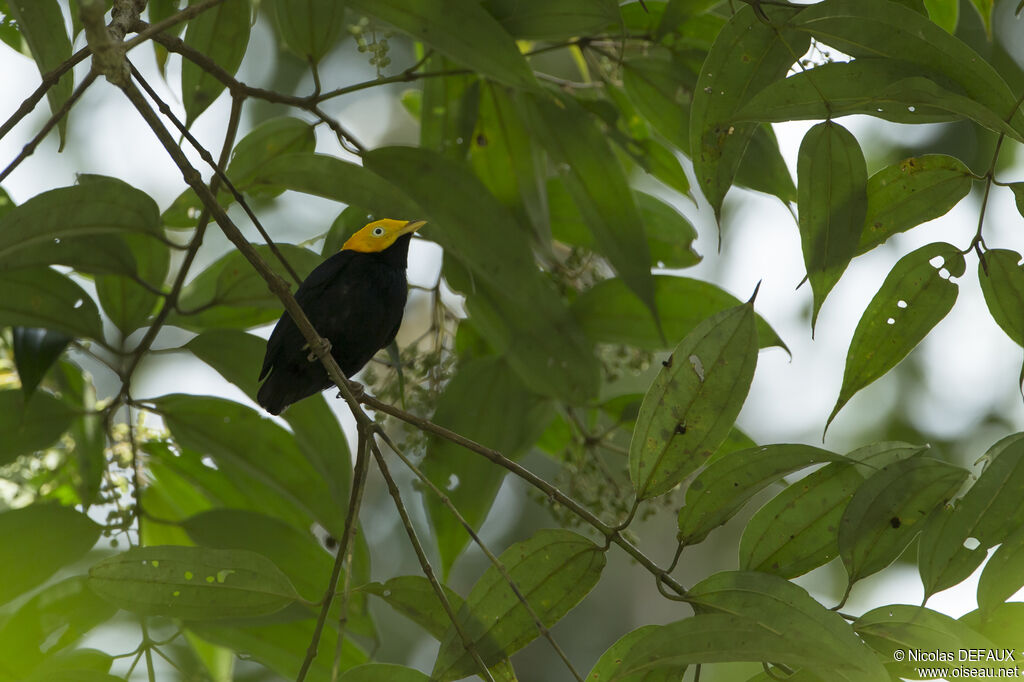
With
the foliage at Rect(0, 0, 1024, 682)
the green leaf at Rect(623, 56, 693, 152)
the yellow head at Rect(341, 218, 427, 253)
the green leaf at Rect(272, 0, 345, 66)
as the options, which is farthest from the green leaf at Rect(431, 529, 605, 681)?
the yellow head at Rect(341, 218, 427, 253)

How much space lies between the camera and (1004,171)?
5.29 metres

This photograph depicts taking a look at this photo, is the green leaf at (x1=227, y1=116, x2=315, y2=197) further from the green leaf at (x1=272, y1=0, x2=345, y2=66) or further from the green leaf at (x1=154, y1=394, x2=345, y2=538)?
the green leaf at (x1=154, y1=394, x2=345, y2=538)

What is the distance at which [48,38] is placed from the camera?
5.46ft

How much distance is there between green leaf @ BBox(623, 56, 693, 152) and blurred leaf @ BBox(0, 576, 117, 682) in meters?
1.68

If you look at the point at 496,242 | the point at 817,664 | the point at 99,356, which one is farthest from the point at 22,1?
the point at 817,664

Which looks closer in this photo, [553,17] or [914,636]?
[914,636]

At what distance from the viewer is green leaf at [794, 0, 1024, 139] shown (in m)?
1.35

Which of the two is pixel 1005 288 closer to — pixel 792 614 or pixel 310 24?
pixel 792 614

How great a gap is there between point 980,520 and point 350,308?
1.67 metres

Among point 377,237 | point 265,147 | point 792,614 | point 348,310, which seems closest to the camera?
point 792,614

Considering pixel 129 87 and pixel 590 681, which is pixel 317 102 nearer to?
pixel 129 87

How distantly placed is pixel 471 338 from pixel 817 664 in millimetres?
1474

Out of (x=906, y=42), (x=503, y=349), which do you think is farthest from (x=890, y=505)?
(x=503, y=349)

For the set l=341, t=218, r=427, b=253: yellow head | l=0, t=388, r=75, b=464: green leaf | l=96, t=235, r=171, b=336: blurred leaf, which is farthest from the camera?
l=341, t=218, r=427, b=253: yellow head
